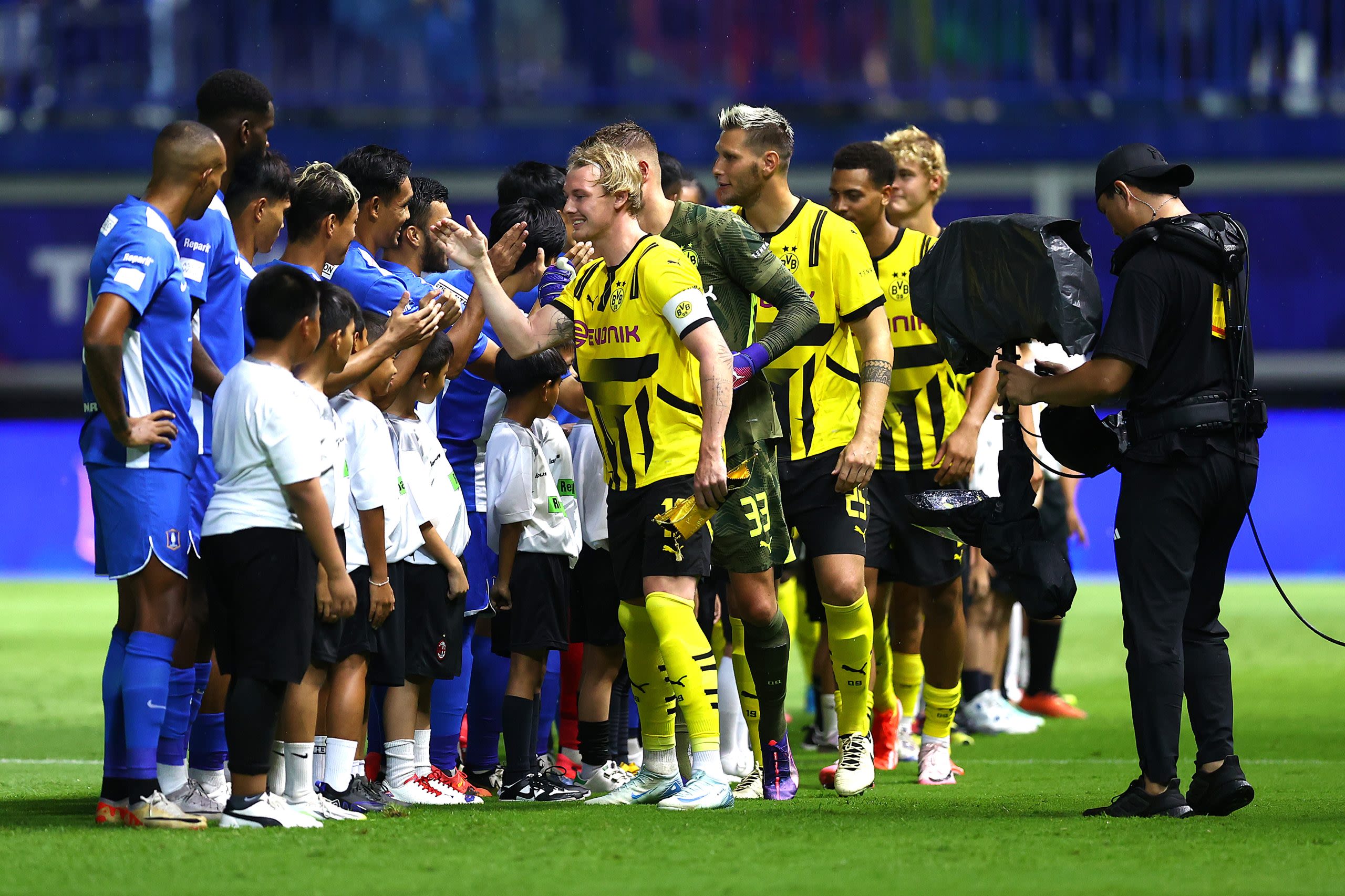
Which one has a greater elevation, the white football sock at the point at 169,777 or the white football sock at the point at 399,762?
the white football sock at the point at 169,777

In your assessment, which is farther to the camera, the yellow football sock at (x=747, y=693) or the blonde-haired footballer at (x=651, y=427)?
the yellow football sock at (x=747, y=693)

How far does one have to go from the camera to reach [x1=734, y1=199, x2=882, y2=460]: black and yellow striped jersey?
5785 millimetres

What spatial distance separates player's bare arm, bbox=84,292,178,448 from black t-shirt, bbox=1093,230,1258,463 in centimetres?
268

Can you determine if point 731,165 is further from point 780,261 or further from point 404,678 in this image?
point 404,678

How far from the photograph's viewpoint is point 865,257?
5.86 m

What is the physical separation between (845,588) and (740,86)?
13826mm

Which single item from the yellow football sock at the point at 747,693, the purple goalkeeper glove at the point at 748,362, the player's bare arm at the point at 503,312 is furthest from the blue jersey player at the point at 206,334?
the yellow football sock at the point at 747,693

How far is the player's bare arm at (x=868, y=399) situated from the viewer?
5570mm

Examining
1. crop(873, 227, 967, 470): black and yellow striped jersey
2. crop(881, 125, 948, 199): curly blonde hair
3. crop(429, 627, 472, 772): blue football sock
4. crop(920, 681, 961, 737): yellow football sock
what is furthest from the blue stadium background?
crop(429, 627, 472, 772): blue football sock

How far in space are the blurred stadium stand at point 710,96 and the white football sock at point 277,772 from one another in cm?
1312

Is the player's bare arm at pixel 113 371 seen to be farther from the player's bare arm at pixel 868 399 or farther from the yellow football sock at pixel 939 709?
the yellow football sock at pixel 939 709

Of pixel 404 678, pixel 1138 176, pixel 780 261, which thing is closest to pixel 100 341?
pixel 404 678

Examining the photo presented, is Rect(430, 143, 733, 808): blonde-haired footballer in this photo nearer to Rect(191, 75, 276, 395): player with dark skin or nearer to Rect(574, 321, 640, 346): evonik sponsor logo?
Rect(574, 321, 640, 346): evonik sponsor logo

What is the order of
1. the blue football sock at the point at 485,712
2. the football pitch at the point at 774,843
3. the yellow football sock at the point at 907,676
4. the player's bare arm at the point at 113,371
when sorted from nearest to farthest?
the football pitch at the point at 774,843 → the player's bare arm at the point at 113,371 → the blue football sock at the point at 485,712 → the yellow football sock at the point at 907,676
